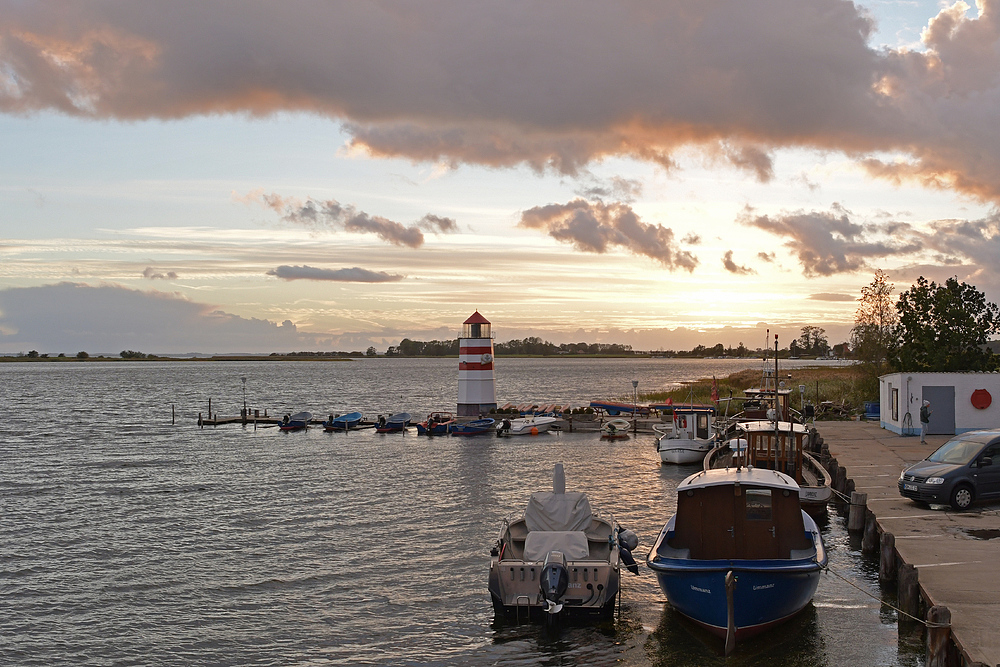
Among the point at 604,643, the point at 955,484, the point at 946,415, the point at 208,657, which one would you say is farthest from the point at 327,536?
the point at 946,415

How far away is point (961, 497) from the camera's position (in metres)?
22.5

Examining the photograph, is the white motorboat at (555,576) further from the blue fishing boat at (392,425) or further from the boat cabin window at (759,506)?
the blue fishing boat at (392,425)

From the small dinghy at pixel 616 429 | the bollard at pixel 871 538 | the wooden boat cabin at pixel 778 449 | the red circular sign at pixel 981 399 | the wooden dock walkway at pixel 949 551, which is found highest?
the red circular sign at pixel 981 399

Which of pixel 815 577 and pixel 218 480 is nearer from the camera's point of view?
pixel 815 577

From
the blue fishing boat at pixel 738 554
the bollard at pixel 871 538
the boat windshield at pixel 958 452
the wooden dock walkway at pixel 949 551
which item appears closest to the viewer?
the wooden dock walkway at pixel 949 551

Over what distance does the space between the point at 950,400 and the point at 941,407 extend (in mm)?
540

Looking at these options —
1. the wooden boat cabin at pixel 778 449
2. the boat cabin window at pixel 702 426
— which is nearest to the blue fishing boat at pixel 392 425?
the boat cabin window at pixel 702 426

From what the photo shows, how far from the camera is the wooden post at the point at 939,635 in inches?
478

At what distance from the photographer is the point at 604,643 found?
55.0ft

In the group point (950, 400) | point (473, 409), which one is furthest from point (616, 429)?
point (950, 400)

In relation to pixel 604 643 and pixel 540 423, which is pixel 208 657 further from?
pixel 540 423

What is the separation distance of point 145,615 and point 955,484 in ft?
73.7

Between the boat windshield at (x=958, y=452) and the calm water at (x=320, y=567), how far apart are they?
4.11 meters

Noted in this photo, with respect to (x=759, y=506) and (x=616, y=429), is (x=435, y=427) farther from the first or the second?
(x=759, y=506)
